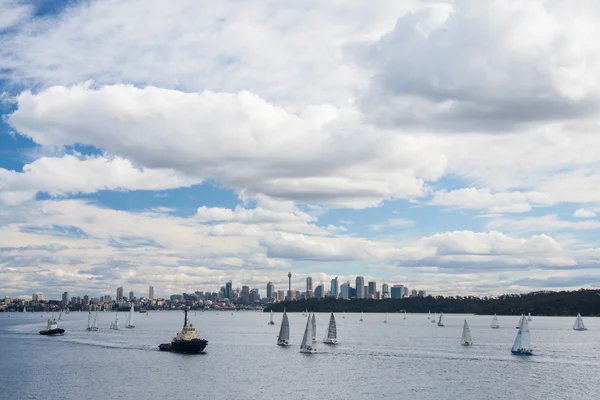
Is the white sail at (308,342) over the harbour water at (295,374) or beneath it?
over

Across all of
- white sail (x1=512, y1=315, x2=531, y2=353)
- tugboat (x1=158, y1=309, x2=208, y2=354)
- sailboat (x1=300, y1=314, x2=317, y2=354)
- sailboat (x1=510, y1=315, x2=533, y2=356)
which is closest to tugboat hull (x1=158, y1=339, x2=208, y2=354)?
tugboat (x1=158, y1=309, x2=208, y2=354)

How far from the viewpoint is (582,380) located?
12781 centimetres

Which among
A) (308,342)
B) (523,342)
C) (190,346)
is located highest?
(523,342)

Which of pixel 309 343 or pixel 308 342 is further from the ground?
pixel 308 342

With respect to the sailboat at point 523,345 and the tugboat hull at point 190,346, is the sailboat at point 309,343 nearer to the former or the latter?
the tugboat hull at point 190,346

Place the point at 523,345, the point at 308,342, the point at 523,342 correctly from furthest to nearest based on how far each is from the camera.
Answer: the point at 308,342
the point at 523,342
the point at 523,345

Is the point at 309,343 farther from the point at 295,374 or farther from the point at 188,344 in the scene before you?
the point at 295,374

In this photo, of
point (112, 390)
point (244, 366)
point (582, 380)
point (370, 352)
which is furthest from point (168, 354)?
point (582, 380)

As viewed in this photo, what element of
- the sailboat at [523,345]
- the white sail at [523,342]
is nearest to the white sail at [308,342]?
the sailboat at [523,345]

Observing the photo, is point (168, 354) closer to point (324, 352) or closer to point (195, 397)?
point (324, 352)

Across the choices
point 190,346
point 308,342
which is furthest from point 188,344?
point 308,342

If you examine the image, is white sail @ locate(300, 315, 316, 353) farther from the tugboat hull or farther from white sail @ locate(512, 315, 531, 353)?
white sail @ locate(512, 315, 531, 353)

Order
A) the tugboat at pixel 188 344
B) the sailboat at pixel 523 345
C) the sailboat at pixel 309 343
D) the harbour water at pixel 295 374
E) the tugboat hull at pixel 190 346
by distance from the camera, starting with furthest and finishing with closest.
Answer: the tugboat at pixel 188 344 < the tugboat hull at pixel 190 346 < the sailboat at pixel 309 343 < the sailboat at pixel 523 345 < the harbour water at pixel 295 374

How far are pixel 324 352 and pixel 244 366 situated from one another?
124 ft
